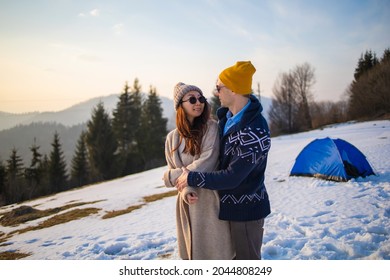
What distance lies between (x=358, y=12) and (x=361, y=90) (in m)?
3.71

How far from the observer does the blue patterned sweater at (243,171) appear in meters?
1.67

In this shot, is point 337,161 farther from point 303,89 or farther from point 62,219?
point 303,89

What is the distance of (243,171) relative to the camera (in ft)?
5.45

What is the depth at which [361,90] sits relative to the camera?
7141 millimetres

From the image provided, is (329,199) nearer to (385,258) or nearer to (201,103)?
(385,258)

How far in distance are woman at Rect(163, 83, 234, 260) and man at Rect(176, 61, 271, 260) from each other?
0.08m

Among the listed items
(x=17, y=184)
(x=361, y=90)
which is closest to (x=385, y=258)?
(x=361, y=90)

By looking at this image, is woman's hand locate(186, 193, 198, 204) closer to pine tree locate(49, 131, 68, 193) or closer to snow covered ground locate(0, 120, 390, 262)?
snow covered ground locate(0, 120, 390, 262)

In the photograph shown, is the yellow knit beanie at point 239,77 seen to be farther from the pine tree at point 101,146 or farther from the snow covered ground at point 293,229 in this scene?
the pine tree at point 101,146

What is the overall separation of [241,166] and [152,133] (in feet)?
107

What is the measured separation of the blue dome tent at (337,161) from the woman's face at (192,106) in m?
6.22

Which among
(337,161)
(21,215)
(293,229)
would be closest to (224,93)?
(293,229)

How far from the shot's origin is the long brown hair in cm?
187
